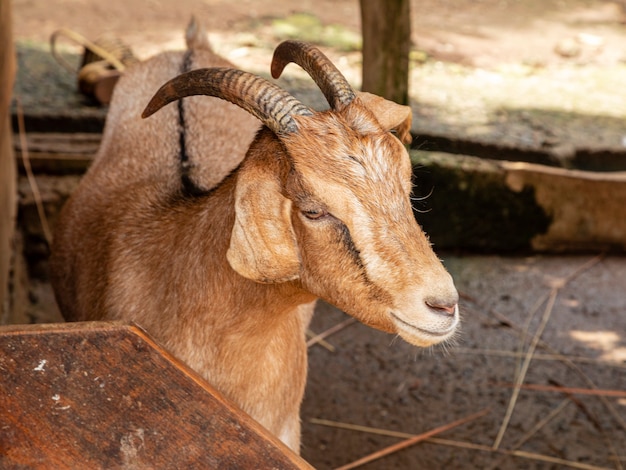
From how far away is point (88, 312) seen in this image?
3.82 m

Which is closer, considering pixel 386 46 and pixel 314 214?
pixel 314 214

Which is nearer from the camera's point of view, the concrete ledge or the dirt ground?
the dirt ground

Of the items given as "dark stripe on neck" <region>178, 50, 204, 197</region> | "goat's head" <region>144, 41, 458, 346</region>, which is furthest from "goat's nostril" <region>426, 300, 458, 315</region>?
"dark stripe on neck" <region>178, 50, 204, 197</region>

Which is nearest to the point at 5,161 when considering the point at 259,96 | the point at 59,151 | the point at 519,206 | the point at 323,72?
the point at 59,151

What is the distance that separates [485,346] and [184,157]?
2459 mm

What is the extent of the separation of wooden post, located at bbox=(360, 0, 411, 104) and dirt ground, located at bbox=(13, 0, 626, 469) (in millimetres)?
1488

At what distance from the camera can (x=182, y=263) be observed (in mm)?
3154

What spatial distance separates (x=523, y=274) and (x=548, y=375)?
1224 mm

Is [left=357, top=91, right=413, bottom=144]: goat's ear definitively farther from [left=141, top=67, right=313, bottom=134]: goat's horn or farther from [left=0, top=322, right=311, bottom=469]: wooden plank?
[left=0, top=322, right=311, bottom=469]: wooden plank

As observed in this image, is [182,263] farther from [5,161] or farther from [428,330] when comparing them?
[5,161]

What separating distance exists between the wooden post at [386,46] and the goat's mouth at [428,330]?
3.21 metres

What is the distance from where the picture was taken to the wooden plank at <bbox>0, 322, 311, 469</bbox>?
5.96 feet

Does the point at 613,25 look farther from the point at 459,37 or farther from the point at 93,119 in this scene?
the point at 93,119

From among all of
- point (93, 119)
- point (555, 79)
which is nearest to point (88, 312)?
point (93, 119)
